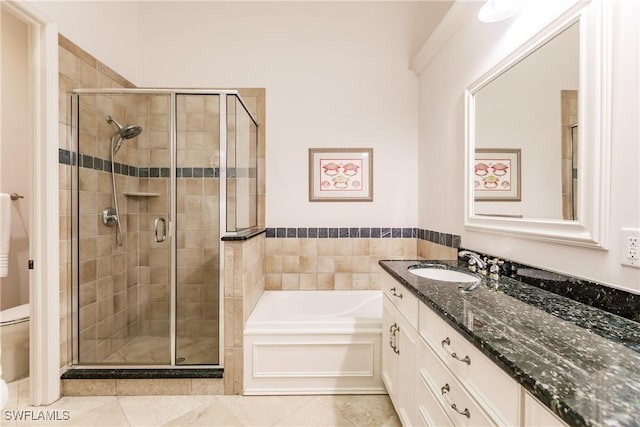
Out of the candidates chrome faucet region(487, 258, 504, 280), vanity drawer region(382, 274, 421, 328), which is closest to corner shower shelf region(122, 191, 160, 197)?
vanity drawer region(382, 274, 421, 328)

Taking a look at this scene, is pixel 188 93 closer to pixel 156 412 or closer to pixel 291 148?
pixel 291 148

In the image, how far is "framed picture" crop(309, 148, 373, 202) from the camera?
9.39 ft

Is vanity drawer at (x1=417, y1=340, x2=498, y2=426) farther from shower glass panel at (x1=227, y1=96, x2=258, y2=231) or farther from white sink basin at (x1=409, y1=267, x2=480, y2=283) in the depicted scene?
shower glass panel at (x1=227, y1=96, x2=258, y2=231)

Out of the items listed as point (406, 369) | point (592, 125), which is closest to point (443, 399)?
point (406, 369)

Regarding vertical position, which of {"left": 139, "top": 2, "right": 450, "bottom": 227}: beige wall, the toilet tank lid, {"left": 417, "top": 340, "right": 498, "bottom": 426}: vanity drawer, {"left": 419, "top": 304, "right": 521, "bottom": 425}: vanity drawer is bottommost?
the toilet tank lid

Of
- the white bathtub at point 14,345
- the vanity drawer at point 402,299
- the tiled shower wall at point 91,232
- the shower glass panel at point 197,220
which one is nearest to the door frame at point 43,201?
the tiled shower wall at point 91,232

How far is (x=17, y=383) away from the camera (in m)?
2.03

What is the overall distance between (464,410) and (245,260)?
1529 millimetres

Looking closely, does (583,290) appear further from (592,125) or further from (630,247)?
(592,125)

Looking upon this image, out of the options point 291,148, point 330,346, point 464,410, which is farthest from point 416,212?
point 464,410

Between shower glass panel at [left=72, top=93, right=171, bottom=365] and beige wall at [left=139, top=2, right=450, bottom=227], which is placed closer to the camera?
shower glass panel at [left=72, top=93, right=171, bottom=365]

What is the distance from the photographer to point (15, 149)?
2609mm

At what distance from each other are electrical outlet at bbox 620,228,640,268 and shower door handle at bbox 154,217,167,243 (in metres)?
2.40

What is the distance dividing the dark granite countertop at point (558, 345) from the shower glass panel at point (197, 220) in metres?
1.46
